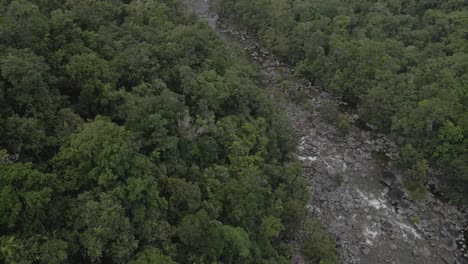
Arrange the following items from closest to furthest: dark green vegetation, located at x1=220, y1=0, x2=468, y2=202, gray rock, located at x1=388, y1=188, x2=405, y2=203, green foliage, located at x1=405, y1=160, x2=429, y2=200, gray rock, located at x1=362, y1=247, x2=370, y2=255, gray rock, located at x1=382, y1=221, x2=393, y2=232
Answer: gray rock, located at x1=362, y1=247, x2=370, y2=255
gray rock, located at x1=382, y1=221, x2=393, y2=232
green foliage, located at x1=405, y1=160, x2=429, y2=200
gray rock, located at x1=388, y1=188, x2=405, y2=203
dark green vegetation, located at x1=220, y1=0, x2=468, y2=202

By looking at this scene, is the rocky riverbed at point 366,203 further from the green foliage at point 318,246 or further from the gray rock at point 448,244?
the green foliage at point 318,246

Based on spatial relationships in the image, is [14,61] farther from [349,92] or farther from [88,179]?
[349,92]

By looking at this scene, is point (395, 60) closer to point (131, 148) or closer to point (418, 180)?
point (418, 180)

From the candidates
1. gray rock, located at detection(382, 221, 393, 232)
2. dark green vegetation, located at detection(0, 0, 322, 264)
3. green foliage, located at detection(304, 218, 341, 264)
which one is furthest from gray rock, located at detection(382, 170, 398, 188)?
green foliage, located at detection(304, 218, 341, 264)

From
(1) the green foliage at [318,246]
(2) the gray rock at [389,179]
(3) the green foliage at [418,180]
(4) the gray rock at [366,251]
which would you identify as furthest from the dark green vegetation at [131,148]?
(3) the green foliage at [418,180]

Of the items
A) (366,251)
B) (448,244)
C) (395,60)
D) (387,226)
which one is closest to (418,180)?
(387,226)

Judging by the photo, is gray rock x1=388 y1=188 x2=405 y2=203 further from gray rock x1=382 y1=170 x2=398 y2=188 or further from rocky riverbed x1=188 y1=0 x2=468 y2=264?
gray rock x1=382 y1=170 x2=398 y2=188
